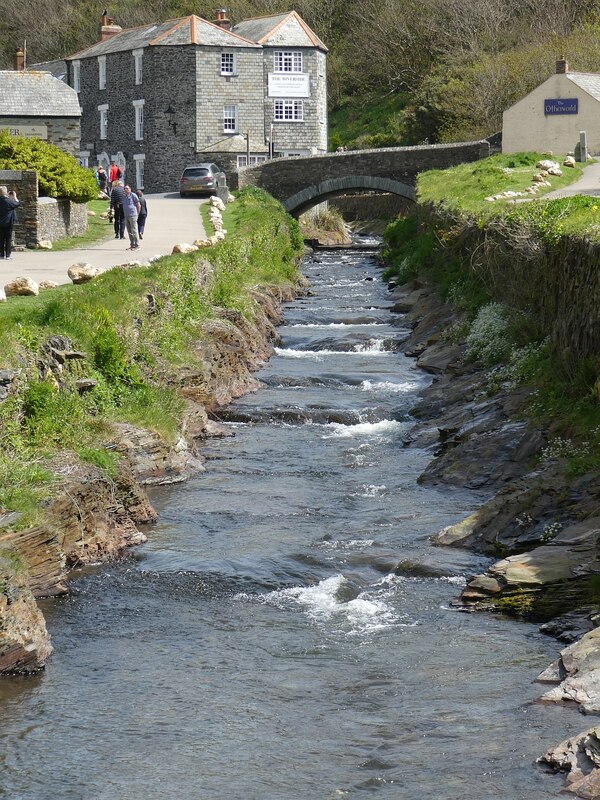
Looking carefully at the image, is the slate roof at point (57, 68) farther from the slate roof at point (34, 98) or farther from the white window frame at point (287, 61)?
the slate roof at point (34, 98)

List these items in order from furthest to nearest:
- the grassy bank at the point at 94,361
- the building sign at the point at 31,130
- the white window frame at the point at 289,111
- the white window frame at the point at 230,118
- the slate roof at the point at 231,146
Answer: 1. the white window frame at the point at 289,111
2. the white window frame at the point at 230,118
3. the slate roof at the point at 231,146
4. the building sign at the point at 31,130
5. the grassy bank at the point at 94,361

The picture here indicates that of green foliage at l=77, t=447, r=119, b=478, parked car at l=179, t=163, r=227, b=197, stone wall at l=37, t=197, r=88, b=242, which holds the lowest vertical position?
green foliage at l=77, t=447, r=119, b=478

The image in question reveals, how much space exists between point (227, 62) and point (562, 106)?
25.8 m

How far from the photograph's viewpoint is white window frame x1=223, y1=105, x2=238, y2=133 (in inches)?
2886

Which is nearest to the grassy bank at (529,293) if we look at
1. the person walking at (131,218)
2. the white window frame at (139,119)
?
the person walking at (131,218)

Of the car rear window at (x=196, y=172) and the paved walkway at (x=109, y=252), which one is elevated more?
the car rear window at (x=196, y=172)

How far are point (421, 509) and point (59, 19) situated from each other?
331ft

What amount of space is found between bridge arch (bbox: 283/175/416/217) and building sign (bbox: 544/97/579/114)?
281 inches

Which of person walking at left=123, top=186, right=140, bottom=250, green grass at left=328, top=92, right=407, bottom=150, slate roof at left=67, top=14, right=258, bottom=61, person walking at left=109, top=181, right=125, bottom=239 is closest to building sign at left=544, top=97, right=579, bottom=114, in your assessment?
person walking at left=109, top=181, right=125, bottom=239

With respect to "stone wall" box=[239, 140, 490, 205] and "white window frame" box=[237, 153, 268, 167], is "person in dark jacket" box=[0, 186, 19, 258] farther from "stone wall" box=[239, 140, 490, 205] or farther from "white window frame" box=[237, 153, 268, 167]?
"white window frame" box=[237, 153, 268, 167]

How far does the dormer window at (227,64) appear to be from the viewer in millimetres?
Answer: 73125

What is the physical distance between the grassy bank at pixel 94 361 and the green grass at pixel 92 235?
239 inches

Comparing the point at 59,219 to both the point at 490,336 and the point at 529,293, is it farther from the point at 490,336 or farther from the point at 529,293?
the point at 529,293

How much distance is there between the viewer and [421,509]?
56.8 feet
